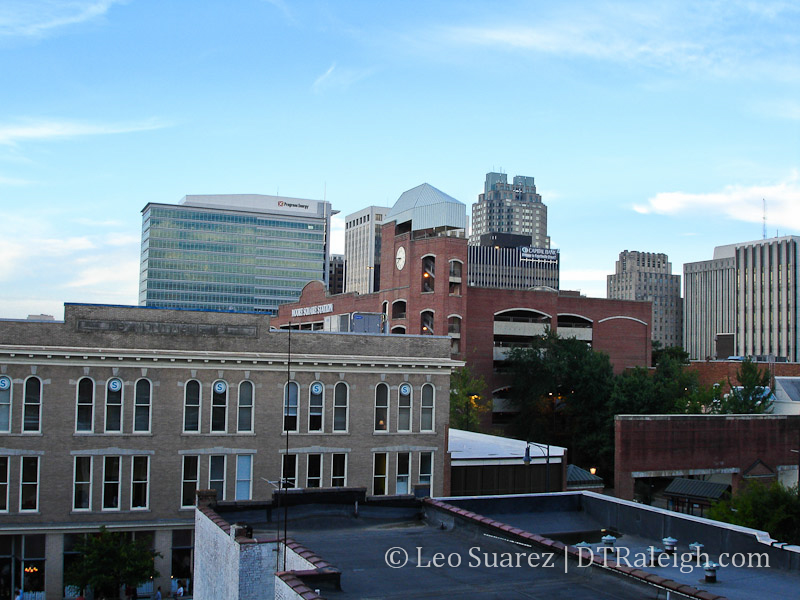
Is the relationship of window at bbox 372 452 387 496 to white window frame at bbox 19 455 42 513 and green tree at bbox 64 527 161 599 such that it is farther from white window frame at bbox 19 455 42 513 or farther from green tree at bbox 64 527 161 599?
white window frame at bbox 19 455 42 513

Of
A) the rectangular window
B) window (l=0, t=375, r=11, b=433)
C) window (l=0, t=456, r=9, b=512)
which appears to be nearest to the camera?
window (l=0, t=375, r=11, b=433)

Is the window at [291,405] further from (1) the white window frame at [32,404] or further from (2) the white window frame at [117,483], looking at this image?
(1) the white window frame at [32,404]

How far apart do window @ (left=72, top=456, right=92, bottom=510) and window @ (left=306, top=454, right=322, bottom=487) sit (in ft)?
31.0

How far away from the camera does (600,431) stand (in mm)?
67438

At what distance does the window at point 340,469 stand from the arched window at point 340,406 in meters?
1.35

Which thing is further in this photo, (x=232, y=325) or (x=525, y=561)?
(x=232, y=325)

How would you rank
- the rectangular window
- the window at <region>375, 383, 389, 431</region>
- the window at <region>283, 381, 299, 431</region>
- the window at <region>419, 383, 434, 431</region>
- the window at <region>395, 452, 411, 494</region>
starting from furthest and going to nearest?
the window at <region>419, 383, 434, 431</region>
the rectangular window
the window at <region>395, 452, 411, 494</region>
the window at <region>375, 383, 389, 431</region>
the window at <region>283, 381, 299, 431</region>

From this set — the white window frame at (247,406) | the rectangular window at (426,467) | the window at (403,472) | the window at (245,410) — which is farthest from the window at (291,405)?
the rectangular window at (426,467)

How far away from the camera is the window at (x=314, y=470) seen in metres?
37.9

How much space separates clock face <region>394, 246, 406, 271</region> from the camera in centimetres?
8407

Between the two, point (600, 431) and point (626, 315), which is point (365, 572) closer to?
point (600, 431)

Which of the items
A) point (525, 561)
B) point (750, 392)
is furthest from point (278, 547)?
point (750, 392)

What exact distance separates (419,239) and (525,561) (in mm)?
65365

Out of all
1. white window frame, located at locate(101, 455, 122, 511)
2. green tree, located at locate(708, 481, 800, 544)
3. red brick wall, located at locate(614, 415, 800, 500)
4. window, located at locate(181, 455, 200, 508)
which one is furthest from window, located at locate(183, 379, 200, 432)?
red brick wall, located at locate(614, 415, 800, 500)
